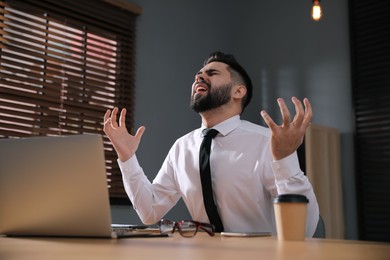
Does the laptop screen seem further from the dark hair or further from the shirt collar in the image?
the dark hair

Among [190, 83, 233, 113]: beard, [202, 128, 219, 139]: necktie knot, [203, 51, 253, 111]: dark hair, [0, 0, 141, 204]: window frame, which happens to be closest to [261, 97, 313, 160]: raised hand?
[202, 128, 219, 139]: necktie knot

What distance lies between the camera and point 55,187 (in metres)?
1.11

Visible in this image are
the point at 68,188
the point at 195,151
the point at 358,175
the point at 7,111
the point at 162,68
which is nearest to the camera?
the point at 68,188

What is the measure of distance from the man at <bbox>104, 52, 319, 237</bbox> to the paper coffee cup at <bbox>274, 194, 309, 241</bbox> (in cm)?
44

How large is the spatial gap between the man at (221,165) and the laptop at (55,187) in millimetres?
589

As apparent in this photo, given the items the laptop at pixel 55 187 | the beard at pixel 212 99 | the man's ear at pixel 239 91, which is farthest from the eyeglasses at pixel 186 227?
the man's ear at pixel 239 91

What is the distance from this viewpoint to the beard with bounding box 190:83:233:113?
6.97 feet

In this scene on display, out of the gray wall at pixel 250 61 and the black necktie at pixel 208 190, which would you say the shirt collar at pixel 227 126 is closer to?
the black necktie at pixel 208 190

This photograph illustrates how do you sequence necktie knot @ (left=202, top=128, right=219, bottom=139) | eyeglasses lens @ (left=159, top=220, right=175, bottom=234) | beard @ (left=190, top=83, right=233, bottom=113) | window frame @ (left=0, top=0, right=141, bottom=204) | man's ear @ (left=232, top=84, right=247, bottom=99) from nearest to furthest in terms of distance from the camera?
eyeglasses lens @ (left=159, top=220, right=175, bottom=234) → necktie knot @ (left=202, top=128, right=219, bottom=139) → beard @ (left=190, top=83, right=233, bottom=113) → man's ear @ (left=232, top=84, right=247, bottom=99) → window frame @ (left=0, top=0, right=141, bottom=204)

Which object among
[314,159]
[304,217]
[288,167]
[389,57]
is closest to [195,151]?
[288,167]

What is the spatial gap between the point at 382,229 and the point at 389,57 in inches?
48.1

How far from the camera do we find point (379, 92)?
3295 millimetres

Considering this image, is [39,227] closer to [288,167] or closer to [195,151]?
[288,167]

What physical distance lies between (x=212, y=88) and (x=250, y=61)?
2.10 m
